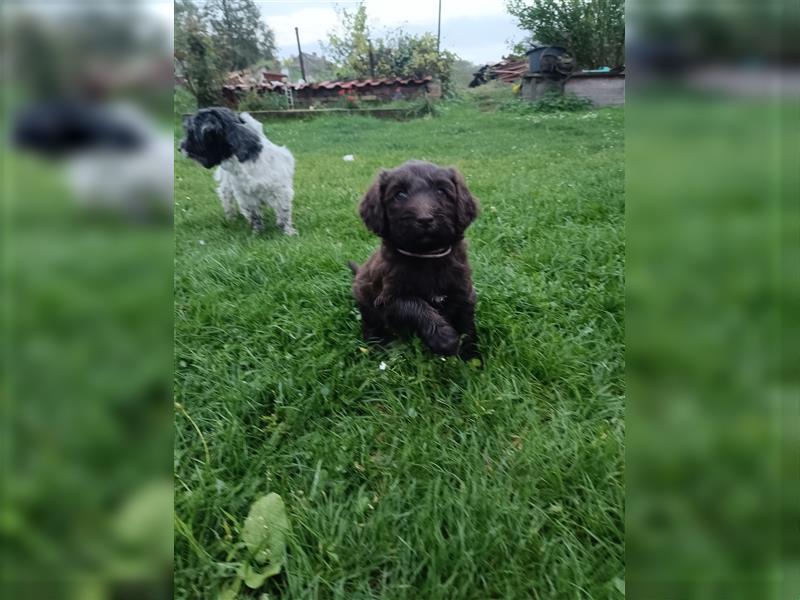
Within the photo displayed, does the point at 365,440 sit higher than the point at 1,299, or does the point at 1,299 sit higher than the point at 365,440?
the point at 1,299

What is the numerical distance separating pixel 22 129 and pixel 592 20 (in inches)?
42.9

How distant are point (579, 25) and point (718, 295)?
0.95m

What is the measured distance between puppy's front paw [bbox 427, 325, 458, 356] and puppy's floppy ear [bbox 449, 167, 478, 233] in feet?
2.02

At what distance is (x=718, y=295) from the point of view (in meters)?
0.50

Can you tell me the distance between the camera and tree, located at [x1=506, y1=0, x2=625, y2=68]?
3.16ft

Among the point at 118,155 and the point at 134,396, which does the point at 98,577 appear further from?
the point at 118,155

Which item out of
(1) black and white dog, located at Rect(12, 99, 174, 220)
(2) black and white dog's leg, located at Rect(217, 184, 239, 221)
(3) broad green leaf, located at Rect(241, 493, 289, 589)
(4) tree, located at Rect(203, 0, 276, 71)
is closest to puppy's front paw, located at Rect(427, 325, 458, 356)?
(3) broad green leaf, located at Rect(241, 493, 289, 589)

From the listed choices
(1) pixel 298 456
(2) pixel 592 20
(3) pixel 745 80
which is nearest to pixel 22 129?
(3) pixel 745 80

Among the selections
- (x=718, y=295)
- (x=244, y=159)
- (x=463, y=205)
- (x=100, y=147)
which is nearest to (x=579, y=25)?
(x=718, y=295)

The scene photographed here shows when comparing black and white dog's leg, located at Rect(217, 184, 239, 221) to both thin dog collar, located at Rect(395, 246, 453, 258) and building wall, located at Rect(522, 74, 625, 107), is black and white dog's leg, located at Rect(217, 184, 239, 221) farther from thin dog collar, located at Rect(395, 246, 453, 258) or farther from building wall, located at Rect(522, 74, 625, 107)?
building wall, located at Rect(522, 74, 625, 107)

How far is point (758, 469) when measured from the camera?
1.70 ft

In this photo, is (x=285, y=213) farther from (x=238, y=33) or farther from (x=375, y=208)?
(x=375, y=208)

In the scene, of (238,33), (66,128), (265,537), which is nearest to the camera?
(66,128)

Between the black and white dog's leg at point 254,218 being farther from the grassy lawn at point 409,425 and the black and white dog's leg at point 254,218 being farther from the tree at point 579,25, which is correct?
the tree at point 579,25
